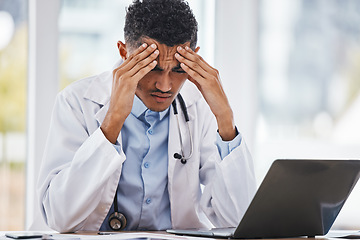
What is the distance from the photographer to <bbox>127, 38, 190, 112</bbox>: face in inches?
68.0

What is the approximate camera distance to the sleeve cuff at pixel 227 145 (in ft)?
5.91

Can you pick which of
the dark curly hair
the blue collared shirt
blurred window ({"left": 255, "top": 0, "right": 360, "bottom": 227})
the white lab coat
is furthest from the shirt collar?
blurred window ({"left": 255, "top": 0, "right": 360, "bottom": 227})

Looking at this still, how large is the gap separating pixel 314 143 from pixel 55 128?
173 cm

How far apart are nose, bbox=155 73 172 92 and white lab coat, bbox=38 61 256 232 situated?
0.68 feet

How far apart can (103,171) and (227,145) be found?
0.42 meters

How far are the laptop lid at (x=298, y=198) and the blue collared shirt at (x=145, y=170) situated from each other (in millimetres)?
421

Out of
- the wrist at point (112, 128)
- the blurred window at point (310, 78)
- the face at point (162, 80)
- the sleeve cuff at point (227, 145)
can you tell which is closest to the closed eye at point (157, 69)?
the face at point (162, 80)

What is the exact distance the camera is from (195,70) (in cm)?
179

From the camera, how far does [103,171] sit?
1.62 metres

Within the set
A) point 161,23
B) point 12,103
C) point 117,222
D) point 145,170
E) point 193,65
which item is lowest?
point 117,222

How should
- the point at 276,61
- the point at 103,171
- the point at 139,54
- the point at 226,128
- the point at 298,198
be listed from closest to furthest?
the point at 298,198
the point at 103,171
the point at 139,54
the point at 226,128
the point at 276,61

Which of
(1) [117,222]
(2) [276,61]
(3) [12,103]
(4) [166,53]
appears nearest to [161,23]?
(4) [166,53]

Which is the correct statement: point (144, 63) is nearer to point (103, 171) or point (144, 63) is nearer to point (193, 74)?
point (193, 74)

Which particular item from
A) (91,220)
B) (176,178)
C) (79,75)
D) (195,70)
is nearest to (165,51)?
(195,70)
